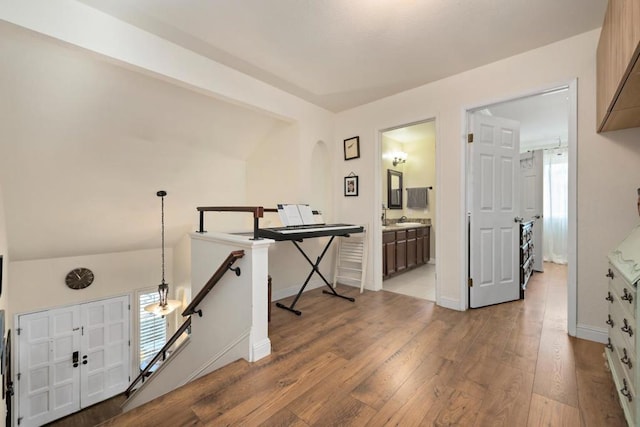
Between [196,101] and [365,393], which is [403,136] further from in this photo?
[365,393]

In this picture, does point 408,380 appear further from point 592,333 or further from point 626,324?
point 592,333

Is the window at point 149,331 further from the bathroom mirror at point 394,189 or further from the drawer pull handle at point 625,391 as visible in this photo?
the drawer pull handle at point 625,391

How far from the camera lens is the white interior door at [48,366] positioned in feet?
13.5

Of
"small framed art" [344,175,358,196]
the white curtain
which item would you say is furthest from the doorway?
the white curtain

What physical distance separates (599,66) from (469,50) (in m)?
0.96

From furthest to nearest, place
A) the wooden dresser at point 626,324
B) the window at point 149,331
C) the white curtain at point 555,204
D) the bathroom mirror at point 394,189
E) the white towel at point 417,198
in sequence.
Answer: the white towel at point 417,198 → the bathroom mirror at point 394,189 → the white curtain at point 555,204 → the window at point 149,331 → the wooden dresser at point 626,324

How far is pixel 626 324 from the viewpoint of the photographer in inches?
55.6

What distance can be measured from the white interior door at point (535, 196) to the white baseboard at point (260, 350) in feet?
15.9

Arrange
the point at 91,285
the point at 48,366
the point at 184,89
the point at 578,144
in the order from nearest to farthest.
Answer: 1. the point at 578,144
2. the point at 184,89
3. the point at 48,366
4. the point at 91,285

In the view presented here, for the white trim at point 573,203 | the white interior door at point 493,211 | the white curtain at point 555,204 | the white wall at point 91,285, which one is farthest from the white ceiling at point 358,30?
the white curtain at point 555,204

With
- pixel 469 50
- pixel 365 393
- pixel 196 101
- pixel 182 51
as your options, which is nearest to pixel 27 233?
pixel 196 101

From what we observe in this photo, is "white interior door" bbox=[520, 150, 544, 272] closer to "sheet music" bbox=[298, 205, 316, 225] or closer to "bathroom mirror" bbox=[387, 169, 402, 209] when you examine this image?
"bathroom mirror" bbox=[387, 169, 402, 209]

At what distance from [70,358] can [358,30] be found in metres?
6.21

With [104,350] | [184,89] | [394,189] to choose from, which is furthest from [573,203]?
[104,350]
